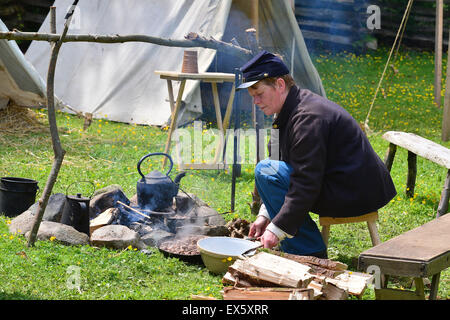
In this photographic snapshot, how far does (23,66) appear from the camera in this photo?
716 cm

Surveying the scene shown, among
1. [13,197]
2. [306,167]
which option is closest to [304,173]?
[306,167]

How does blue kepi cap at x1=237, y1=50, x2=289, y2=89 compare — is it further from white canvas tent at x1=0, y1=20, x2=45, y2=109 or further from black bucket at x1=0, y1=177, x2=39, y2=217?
white canvas tent at x1=0, y1=20, x2=45, y2=109

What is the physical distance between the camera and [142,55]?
8.63 m

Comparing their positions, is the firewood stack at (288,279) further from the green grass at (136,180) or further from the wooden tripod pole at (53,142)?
the wooden tripod pole at (53,142)

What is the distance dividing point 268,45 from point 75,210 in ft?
17.7

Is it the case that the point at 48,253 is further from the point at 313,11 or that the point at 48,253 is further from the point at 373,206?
the point at 313,11

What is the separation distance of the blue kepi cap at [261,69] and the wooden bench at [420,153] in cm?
204

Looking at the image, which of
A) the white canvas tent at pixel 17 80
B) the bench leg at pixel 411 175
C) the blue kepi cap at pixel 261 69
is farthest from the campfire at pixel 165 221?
the white canvas tent at pixel 17 80

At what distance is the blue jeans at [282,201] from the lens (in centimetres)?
356

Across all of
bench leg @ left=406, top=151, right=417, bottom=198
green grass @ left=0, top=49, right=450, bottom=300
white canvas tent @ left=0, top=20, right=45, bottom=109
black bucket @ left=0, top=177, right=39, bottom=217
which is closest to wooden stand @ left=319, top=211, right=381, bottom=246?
green grass @ left=0, top=49, right=450, bottom=300

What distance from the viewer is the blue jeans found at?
356 cm

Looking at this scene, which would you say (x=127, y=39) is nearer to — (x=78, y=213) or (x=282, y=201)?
(x=78, y=213)

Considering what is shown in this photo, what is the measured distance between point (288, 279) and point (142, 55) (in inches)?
246

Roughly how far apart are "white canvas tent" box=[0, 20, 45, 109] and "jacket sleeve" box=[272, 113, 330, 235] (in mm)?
4713
